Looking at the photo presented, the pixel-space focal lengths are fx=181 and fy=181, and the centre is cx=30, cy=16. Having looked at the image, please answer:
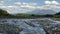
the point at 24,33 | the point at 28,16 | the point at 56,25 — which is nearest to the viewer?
the point at 24,33

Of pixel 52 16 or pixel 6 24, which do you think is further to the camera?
pixel 52 16

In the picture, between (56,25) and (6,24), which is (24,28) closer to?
(6,24)

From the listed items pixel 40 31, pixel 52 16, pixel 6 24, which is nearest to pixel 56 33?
pixel 40 31

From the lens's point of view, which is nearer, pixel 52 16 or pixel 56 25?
pixel 56 25

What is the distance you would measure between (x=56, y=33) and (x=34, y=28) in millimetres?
583

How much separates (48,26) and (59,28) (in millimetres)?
295

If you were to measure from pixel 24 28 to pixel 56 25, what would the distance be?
0.87 meters

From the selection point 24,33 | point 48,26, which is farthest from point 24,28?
point 48,26

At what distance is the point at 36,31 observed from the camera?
15.2ft

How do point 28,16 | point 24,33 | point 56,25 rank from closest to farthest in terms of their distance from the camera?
point 24,33, point 56,25, point 28,16

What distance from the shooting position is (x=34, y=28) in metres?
4.73

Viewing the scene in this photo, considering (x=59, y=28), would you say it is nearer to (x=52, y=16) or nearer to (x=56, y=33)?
(x=56, y=33)

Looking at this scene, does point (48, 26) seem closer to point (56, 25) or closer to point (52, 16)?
point (56, 25)

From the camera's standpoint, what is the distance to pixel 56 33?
15.1 ft
